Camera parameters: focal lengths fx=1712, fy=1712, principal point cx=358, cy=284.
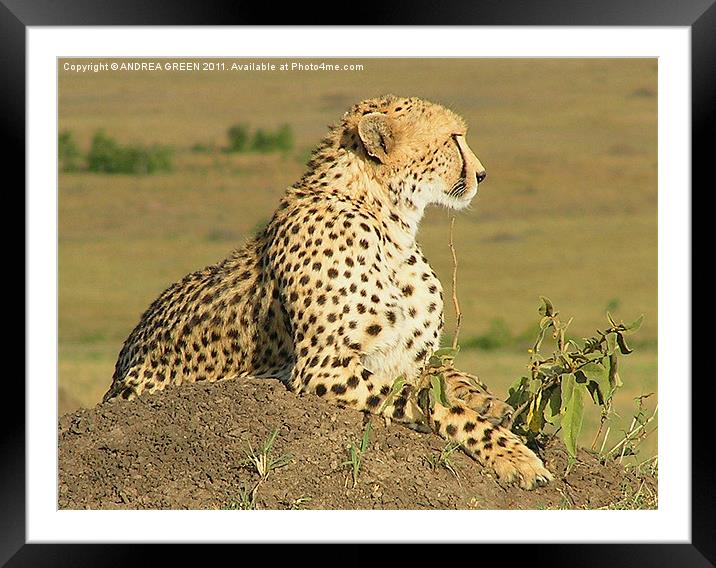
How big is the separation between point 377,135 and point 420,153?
21 cm

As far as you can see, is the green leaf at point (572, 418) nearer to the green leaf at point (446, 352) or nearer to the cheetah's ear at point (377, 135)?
the green leaf at point (446, 352)

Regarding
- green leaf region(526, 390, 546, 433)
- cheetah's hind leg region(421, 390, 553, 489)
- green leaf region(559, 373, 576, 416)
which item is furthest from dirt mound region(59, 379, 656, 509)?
green leaf region(559, 373, 576, 416)

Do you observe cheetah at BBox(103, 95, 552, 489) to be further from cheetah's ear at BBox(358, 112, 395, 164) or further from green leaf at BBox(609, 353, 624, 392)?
green leaf at BBox(609, 353, 624, 392)

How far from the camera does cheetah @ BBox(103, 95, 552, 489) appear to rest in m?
6.95

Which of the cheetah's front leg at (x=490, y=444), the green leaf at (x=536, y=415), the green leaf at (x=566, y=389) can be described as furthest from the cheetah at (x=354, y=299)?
the green leaf at (x=566, y=389)

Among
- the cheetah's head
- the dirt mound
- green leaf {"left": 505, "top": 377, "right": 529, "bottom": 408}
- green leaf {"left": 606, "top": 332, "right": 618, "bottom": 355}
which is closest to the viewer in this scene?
the dirt mound

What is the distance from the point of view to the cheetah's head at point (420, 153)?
735 cm

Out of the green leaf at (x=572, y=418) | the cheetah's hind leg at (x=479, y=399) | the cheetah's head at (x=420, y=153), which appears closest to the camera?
the green leaf at (x=572, y=418)

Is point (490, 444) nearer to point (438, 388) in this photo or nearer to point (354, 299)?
point (438, 388)

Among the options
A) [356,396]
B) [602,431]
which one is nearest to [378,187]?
[356,396]

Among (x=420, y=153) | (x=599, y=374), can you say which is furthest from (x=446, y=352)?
(x=420, y=153)

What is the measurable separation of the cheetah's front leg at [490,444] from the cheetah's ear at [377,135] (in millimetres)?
1145

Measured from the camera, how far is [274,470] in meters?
6.78
